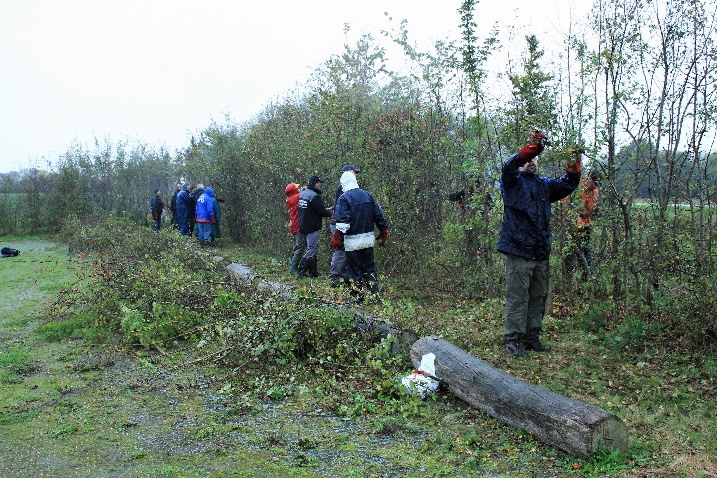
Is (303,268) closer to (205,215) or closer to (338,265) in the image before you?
(338,265)

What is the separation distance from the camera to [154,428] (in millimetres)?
4637

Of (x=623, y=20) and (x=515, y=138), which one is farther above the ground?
(x=623, y=20)

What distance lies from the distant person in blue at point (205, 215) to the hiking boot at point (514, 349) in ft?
40.4

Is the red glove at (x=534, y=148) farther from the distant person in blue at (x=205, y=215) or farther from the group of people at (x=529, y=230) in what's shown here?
the distant person in blue at (x=205, y=215)

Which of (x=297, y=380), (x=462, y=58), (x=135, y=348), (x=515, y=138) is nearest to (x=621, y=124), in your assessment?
(x=515, y=138)

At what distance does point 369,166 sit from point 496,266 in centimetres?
306

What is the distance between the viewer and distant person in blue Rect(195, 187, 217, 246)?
17094 millimetres

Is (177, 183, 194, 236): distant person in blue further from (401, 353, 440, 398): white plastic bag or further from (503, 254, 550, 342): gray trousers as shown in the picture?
(401, 353, 440, 398): white plastic bag

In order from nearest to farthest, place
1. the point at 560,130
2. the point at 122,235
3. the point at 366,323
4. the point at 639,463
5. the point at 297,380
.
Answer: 1. the point at 639,463
2. the point at 297,380
3. the point at 366,323
4. the point at 560,130
5. the point at 122,235

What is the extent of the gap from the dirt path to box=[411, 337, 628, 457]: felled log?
656mm

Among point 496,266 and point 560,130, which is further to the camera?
point 496,266

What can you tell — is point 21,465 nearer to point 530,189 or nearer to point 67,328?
point 67,328

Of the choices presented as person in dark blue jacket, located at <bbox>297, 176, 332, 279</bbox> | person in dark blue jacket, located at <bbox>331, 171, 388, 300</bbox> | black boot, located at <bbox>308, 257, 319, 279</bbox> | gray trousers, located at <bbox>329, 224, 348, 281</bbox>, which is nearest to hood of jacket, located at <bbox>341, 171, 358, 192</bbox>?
person in dark blue jacket, located at <bbox>331, 171, 388, 300</bbox>

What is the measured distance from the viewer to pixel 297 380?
18.8 ft
